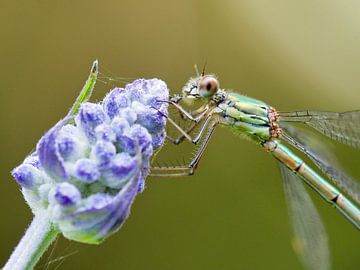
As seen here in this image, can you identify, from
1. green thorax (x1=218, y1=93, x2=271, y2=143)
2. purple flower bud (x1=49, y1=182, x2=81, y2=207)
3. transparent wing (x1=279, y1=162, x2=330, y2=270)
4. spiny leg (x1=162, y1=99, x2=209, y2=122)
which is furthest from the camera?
transparent wing (x1=279, y1=162, x2=330, y2=270)

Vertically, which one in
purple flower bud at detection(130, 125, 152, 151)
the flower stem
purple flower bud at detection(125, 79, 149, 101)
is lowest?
the flower stem

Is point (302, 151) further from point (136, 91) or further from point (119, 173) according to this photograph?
point (119, 173)

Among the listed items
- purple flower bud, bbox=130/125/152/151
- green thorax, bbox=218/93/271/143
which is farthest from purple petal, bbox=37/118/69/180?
green thorax, bbox=218/93/271/143

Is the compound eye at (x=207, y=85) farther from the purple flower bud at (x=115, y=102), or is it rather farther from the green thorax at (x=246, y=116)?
the purple flower bud at (x=115, y=102)

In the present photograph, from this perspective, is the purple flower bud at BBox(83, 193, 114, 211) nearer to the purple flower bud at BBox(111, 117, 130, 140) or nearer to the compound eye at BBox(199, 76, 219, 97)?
the purple flower bud at BBox(111, 117, 130, 140)

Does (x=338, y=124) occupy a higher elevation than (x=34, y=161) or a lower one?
higher

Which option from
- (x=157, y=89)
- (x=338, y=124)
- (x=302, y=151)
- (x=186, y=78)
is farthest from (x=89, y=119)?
(x=186, y=78)

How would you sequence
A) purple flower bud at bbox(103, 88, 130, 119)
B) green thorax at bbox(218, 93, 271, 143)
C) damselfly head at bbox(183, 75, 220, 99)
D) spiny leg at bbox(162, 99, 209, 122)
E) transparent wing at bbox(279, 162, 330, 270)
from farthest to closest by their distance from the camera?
transparent wing at bbox(279, 162, 330, 270), green thorax at bbox(218, 93, 271, 143), damselfly head at bbox(183, 75, 220, 99), spiny leg at bbox(162, 99, 209, 122), purple flower bud at bbox(103, 88, 130, 119)
